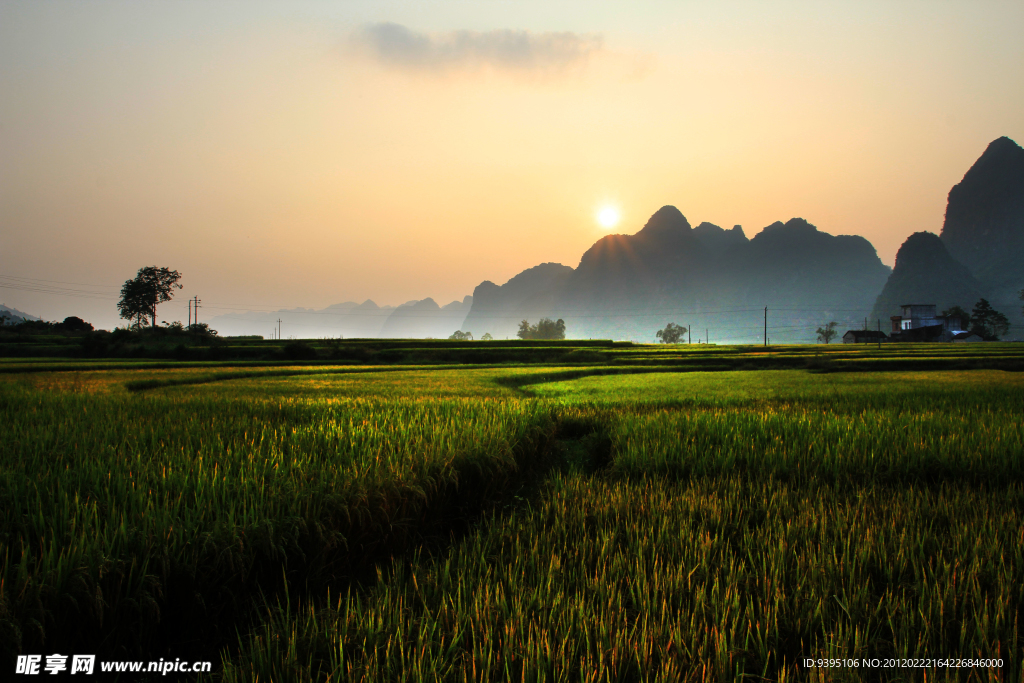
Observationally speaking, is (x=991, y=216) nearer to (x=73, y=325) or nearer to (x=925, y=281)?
(x=925, y=281)

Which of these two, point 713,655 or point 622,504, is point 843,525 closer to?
point 622,504

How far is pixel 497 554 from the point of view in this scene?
273 cm

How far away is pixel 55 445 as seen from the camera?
396 cm

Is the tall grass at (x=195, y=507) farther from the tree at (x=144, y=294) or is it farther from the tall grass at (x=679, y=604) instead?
the tree at (x=144, y=294)

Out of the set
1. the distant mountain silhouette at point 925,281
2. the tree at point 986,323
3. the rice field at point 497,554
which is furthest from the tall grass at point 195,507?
the distant mountain silhouette at point 925,281

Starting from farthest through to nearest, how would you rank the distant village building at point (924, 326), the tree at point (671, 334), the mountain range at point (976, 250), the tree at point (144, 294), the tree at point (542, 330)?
the mountain range at point (976, 250) → the tree at point (542, 330) → the tree at point (671, 334) → the distant village building at point (924, 326) → the tree at point (144, 294)

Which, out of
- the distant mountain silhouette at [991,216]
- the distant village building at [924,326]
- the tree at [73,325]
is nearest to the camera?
the tree at [73,325]

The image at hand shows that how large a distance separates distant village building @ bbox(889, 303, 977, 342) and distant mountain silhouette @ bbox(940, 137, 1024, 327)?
99.3 m

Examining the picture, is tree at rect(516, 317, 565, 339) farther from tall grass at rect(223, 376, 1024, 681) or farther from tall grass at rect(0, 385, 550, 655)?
tall grass at rect(223, 376, 1024, 681)

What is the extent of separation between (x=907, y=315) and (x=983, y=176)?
160345 millimetres

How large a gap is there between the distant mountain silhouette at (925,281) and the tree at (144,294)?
604 ft

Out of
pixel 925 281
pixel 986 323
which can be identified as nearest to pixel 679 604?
pixel 986 323

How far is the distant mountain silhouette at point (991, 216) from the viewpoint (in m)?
160

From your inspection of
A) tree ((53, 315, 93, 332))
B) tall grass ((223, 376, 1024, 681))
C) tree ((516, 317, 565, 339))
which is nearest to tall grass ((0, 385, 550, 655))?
tall grass ((223, 376, 1024, 681))
